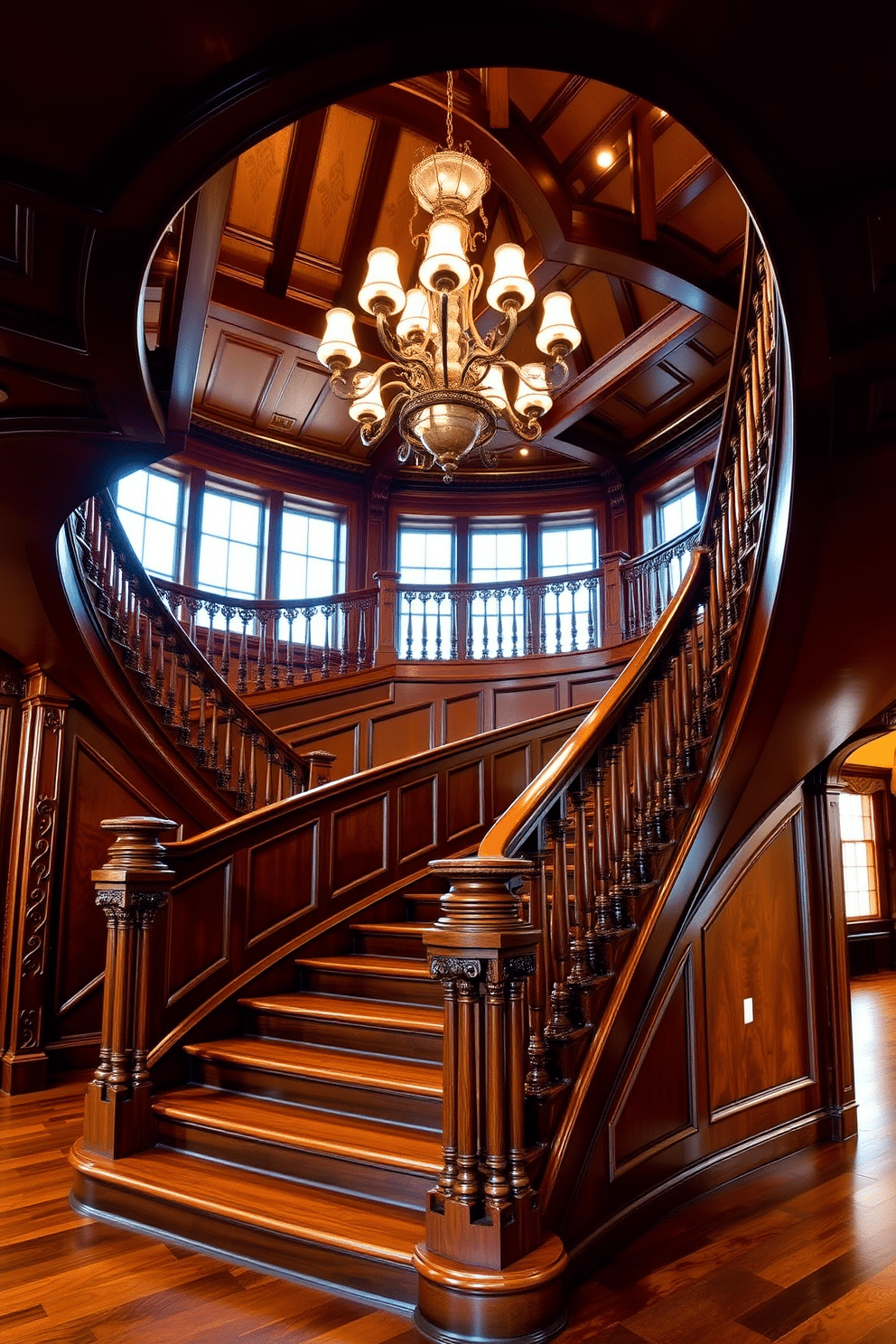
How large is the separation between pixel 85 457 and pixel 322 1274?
2.72 metres

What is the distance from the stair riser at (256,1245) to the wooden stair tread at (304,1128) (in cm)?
26

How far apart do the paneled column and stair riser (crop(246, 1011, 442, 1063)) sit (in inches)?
73.2

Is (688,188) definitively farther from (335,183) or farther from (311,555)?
(311,555)

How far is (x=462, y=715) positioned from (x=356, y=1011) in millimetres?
4110

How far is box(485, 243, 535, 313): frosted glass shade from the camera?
166 inches

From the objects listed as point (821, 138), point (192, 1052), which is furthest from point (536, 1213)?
point (821, 138)

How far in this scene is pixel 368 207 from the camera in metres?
6.53

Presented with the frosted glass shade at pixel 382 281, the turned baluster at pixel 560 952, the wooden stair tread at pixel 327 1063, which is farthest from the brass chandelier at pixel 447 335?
the wooden stair tread at pixel 327 1063

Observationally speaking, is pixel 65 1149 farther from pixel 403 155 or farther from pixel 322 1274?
pixel 403 155

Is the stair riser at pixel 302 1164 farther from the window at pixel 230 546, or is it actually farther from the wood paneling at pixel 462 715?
the window at pixel 230 546

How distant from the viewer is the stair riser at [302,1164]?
251cm

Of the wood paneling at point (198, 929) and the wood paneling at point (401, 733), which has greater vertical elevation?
the wood paneling at point (401, 733)

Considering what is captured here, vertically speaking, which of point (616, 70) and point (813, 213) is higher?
point (616, 70)

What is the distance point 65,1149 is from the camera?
354 cm
